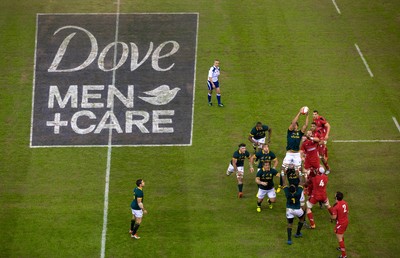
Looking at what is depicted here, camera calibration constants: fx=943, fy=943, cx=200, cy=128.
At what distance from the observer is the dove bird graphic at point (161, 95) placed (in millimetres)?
41537

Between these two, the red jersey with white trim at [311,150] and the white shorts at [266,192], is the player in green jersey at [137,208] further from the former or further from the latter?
the red jersey with white trim at [311,150]

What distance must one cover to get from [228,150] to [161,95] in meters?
5.35

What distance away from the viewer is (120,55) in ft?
147

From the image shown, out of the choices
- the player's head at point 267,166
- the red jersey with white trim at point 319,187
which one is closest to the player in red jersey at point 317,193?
the red jersey with white trim at point 319,187

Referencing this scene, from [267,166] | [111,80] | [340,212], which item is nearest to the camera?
[340,212]

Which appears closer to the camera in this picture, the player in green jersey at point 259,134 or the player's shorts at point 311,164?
the player's shorts at point 311,164

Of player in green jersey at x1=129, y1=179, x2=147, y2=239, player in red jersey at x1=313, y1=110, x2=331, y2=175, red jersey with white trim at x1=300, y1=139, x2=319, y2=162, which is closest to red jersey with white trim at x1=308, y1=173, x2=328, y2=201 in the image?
red jersey with white trim at x1=300, y1=139, x2=319, y2=162

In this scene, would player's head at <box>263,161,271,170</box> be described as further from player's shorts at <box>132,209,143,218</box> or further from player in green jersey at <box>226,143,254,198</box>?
player's shorts at <box>132,209,143,218</box>

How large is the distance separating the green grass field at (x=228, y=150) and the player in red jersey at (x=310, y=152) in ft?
4.10

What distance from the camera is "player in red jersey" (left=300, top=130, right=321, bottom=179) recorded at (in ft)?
114

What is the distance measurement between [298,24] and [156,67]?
8115 millimetres

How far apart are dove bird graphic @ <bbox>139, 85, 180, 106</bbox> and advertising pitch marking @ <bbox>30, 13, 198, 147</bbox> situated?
4cm

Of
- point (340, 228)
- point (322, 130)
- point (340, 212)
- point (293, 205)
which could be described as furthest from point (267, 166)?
point (322, 130)

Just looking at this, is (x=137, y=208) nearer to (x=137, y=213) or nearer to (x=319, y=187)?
(x=137, y=213)
